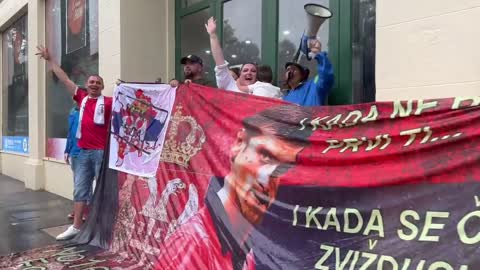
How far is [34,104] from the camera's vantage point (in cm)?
961

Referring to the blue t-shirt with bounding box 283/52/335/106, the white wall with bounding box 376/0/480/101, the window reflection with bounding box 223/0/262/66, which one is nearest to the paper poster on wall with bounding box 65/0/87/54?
the window reflection with bounding box 223/0/262/66

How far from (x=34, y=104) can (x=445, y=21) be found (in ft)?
29.1

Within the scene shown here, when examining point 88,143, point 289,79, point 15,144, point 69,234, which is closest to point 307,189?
point 289,79

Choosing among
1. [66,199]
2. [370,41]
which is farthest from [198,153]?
[66,199]

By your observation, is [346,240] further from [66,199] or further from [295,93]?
[66,199]

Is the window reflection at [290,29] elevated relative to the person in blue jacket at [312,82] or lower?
elevated

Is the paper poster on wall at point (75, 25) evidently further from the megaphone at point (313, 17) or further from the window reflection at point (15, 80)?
the megaphone at point (313, 17)

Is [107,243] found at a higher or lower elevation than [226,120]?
lower

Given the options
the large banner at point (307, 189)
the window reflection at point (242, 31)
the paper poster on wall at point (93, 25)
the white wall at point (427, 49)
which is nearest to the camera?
the large banner at point (307, 189)

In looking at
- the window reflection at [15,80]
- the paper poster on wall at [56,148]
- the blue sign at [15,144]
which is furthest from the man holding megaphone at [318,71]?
the window reflection at [15,80]

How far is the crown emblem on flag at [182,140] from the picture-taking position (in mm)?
3795

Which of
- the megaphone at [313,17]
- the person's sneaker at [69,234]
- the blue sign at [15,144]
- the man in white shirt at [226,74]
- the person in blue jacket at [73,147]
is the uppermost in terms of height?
the megaphone at [313,17]

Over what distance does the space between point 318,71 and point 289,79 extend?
34 cm

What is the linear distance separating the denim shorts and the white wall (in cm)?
341
